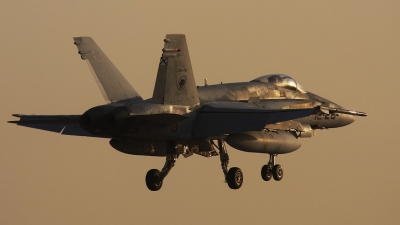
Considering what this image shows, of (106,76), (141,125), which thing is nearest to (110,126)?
(141,125)

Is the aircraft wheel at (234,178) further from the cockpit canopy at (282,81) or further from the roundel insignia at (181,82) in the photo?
the cockpit canopy at (282,81)

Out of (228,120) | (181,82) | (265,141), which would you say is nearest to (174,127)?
(181,82)

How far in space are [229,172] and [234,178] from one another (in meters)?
0.33

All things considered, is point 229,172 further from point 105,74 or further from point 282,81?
point 105,74

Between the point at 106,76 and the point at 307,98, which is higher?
the point at 307,98

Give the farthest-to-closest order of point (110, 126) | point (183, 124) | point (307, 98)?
point (307, 98) < point (183, 124) < point (110, 126)

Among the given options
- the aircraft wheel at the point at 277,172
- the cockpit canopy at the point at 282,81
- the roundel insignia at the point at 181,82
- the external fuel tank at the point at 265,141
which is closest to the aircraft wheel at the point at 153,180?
the external fuel tank at the point at 265,141

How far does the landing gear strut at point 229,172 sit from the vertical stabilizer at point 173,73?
3510mm

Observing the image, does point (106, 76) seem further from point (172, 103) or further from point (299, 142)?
point (299, 142)

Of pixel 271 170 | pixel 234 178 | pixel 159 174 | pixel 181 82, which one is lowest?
pixel 159 174

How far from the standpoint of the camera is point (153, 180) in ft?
126

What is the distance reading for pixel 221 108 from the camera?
120ft

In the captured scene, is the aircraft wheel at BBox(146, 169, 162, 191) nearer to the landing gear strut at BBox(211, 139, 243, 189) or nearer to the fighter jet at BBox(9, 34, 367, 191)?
the fighter jet at BBox(9, 34, 367, 191)

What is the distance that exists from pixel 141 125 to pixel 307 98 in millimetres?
9297
